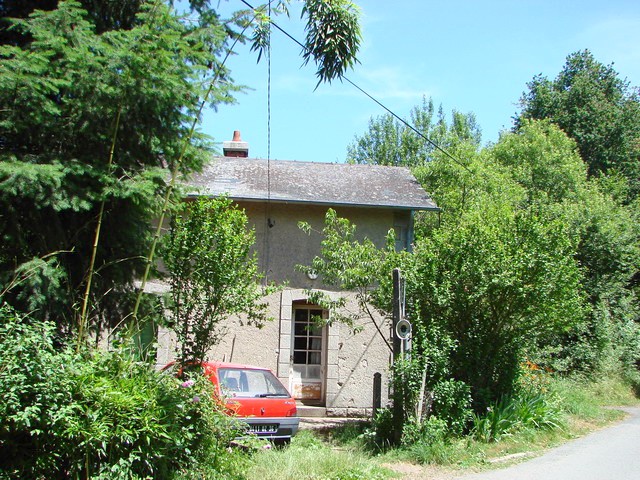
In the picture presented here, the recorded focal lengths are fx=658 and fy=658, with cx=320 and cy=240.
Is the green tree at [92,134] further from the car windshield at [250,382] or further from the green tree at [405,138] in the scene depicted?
the green tree at [405,138]

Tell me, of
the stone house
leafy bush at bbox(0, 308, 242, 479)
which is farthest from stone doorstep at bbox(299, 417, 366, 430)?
leafy bush at bbox(0, 308, 242, 479)

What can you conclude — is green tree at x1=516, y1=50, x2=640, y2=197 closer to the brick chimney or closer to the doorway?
the brick chimney

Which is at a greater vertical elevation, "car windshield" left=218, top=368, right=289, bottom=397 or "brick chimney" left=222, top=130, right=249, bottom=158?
"brick chimney" left=222, top=130, right=249, bottom=158

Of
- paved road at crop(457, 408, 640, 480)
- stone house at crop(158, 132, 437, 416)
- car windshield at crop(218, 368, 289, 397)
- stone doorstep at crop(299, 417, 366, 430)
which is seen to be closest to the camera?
paved road at crop(457, 408, 640, 480)

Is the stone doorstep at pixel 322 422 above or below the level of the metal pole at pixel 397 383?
below

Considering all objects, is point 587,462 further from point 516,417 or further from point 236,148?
point 236,148

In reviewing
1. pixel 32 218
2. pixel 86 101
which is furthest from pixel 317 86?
pixel 32 218

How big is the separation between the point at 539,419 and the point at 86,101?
9.10 m

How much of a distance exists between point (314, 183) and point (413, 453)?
805 centimetres

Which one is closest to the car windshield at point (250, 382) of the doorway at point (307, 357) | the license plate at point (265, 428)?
the license plate at point (265, 428)

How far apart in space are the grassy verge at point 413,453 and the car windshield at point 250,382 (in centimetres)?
91

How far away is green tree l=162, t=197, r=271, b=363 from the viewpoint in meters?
9.30

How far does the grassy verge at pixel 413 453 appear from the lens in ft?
26.3

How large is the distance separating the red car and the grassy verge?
38cm
